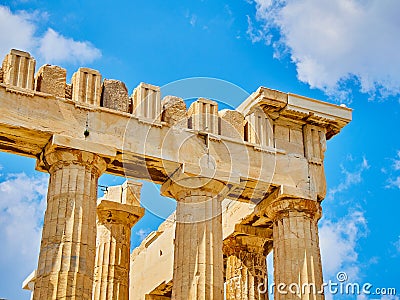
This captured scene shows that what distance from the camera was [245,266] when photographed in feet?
89.6

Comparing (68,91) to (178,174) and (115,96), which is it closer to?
(115,96)

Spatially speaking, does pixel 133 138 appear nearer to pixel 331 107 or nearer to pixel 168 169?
pixel 168 169

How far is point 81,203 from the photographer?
72.1 ft

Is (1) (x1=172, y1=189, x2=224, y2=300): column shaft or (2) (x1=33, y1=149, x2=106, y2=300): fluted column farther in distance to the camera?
(1) (x1=172, y1=189, x2=224, y2=300): column shaft

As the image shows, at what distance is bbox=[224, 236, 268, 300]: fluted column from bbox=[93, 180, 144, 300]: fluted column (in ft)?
10.4

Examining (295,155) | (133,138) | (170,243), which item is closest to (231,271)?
(170,243)

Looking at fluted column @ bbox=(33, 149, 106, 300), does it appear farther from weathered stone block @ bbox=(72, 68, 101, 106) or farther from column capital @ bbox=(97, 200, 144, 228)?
column capital @ bbox=(97, 200, 144, 228)

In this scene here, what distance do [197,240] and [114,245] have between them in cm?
428

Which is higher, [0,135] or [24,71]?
[24,71]

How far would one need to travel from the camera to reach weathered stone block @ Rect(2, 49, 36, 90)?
22.5 m

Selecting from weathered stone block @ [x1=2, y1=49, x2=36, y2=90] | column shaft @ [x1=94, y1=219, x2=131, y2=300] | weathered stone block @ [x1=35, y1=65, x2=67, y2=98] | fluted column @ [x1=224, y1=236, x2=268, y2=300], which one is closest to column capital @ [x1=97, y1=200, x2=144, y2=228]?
column shaft @ [x1=94, y1=219, x2=131, y2=300]

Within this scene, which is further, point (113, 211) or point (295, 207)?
point (113, 211)

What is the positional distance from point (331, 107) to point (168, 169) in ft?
18.2

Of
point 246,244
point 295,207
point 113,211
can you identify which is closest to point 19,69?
point 113,211
